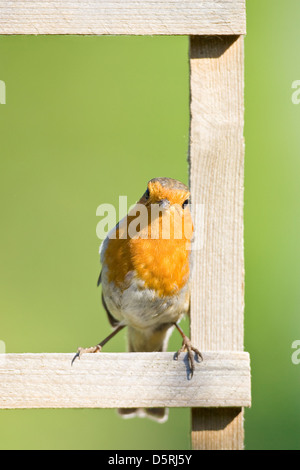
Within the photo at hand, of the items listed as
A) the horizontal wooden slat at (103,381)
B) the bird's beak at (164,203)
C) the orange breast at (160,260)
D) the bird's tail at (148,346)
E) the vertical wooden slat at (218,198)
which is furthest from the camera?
the bird's tail at (148,346)

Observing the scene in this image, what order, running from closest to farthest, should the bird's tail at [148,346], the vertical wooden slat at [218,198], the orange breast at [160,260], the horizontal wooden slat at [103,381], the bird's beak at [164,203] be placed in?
the horizontal wooden slat at [103,381] < the vertical wooden slat at [218,198] < the bird's beak at [164,203] < the orange breast at [160,260] < the bird's tail at [148,346]

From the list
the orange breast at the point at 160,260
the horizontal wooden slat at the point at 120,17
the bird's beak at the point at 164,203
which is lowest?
the orange breast at the point at 160,260

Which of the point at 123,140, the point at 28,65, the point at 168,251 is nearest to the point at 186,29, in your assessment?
the point at 168,251

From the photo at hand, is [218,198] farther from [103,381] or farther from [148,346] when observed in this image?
[148,346]

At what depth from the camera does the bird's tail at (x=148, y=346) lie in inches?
138

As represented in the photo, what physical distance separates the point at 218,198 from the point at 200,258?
25 cm

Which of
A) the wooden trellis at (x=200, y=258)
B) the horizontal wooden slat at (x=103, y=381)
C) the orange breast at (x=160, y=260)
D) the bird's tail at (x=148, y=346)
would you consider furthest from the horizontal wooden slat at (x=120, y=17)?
the bird's tail at (x=148, y=346)

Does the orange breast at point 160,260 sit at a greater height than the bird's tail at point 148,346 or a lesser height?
greater

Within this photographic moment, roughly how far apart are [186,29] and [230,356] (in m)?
1.22

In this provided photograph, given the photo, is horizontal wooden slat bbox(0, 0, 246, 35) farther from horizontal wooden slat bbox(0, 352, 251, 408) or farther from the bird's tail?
the bird's tail

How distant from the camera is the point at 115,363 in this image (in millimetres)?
2605

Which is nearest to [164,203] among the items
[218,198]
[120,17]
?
[218,198]

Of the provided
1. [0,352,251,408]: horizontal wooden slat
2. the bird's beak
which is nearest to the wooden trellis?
[0,352,251,408]: horizontal wooden slat

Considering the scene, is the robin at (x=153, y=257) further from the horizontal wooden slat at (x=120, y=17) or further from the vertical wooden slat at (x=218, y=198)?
the horizontal wooden slat at (x=120, y=17)
